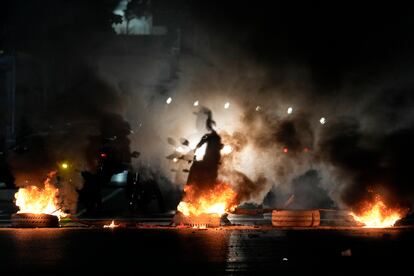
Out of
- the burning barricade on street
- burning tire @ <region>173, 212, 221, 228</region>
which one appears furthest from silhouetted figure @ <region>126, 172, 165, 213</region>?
burning tire @ <region>173, 212, 221, 228</region>

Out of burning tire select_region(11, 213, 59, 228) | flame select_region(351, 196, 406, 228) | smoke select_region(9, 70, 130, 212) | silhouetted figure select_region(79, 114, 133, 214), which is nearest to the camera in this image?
flame select_region(351, 196, 406, 228)

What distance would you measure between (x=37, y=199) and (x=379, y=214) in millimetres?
14509

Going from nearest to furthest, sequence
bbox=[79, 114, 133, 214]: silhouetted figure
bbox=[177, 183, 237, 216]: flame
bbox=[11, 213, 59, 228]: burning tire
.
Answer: bbox=[11, 213, 59, 228]: burning tire < bbox=[177, 183, 237, 216]: flame < bbox=[79, 114, 133, 214]: silhouetted figure

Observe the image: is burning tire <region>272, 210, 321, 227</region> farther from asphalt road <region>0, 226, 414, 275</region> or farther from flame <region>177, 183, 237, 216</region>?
flame <region>177, 183, 237, 216</region>

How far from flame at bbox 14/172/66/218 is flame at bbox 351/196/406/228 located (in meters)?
13.3

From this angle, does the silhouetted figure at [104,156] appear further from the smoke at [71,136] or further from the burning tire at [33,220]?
the burning tire at [33,220]

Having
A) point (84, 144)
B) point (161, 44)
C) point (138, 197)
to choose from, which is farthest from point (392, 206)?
point (161, 44)

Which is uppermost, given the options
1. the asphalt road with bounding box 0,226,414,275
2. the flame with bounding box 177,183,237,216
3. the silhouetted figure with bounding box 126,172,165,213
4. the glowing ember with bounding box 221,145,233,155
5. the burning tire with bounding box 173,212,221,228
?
the glowing ember with bounding box 221,145,233,155

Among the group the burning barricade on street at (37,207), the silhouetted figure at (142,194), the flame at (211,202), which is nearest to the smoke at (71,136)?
the burning barricade on street at (37,207)

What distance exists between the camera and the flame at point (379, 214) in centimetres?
2745

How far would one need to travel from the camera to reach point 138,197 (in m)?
36.7

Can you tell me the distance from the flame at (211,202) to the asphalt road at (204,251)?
2.47 meters

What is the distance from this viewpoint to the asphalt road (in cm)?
1562

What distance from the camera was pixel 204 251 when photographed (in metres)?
18.9
